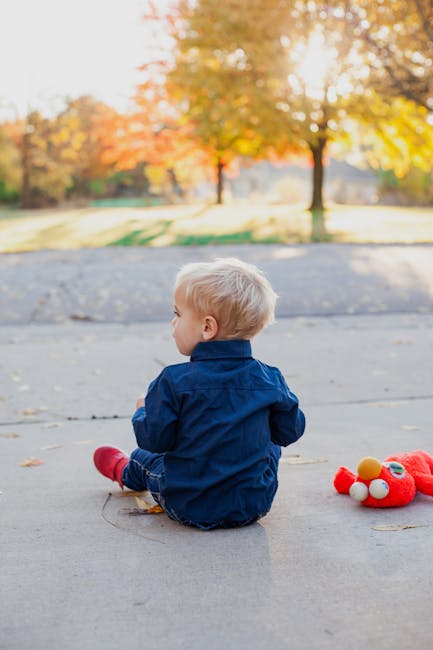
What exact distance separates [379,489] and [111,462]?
39.8 inches

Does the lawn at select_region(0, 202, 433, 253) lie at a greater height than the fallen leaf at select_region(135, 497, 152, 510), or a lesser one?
lesser

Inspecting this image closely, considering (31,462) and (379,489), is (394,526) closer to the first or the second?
(379,489)

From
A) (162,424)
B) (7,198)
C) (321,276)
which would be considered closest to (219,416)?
(162,424)

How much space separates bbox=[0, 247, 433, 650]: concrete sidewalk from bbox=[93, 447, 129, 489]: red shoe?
0.20ft

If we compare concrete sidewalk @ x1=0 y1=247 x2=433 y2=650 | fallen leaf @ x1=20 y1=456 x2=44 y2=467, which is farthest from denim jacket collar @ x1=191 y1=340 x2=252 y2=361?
fallen leaf @ x1=20 y1=456 x2=44 y2=467

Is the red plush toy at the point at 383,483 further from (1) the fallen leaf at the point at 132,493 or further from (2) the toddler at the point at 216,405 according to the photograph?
(1) the fallen leaf at the point at 132,493

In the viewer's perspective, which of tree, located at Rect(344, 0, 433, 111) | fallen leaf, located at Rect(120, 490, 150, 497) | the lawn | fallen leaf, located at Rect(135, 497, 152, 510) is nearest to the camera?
fallen leaf, located at Rect(135, 497, 152, 510)

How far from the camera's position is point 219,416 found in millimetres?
2742

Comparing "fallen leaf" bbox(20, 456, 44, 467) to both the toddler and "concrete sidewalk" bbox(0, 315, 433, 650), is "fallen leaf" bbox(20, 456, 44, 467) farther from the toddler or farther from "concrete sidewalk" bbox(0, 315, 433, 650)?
the toddler

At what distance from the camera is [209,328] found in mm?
2742

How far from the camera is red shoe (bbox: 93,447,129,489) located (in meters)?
3.21

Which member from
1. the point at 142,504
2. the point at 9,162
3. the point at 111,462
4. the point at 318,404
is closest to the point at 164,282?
the point at 318,404

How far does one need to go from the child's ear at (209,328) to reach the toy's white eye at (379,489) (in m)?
0.77

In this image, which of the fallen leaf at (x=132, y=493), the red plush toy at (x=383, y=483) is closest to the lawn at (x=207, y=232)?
the fallen leaf at (x=132, y=493)
